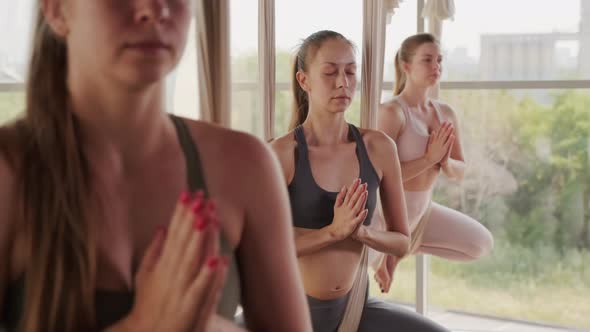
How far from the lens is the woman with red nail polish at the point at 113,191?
0.66 meters

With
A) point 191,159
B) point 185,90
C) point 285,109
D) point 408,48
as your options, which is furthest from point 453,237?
point 191,159

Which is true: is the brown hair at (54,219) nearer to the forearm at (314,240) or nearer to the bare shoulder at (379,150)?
the forearm at (314,240)

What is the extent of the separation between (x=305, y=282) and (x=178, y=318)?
4.85ft

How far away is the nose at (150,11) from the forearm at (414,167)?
2.33 meters

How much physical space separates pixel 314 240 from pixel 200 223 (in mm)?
1394

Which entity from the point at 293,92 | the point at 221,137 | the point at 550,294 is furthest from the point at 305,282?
the point at 550,294

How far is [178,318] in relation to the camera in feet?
2.17

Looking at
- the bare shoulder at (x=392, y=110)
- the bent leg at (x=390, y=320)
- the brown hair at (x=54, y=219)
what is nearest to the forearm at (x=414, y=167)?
the bare shoulder at (x=392, y=110)

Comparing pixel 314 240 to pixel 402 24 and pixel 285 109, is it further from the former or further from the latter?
pixel 402 24

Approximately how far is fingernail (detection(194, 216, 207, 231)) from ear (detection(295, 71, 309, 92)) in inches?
60.9

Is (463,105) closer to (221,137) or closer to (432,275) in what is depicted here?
(432,275)

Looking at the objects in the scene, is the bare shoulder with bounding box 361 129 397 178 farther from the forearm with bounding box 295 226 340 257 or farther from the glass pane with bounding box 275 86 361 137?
the glass pane with bounding box 275 86 361 137

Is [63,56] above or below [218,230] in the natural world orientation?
above

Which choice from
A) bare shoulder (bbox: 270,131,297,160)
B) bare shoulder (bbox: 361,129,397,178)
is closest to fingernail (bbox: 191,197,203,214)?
bare shoulder (bbox: 270,131,297,160)
